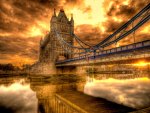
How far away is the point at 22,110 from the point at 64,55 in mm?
35239

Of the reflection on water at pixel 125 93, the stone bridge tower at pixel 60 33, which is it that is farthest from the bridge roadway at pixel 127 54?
the stone bridge tower at pixel 60 33

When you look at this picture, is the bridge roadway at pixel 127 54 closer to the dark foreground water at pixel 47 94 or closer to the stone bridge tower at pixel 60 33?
the dark foreground water at pixel 47 94

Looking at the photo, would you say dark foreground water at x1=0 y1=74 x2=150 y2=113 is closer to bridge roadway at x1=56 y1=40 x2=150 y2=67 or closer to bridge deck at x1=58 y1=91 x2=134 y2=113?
bridge deck at x1=58 y1=91 x2=134 y2=113

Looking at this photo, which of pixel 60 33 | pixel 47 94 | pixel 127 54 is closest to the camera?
pixel 127 54

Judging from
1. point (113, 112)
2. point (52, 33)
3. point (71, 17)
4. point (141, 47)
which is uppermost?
point (71, 17)

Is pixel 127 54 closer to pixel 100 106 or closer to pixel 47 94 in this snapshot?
pixel 100 106

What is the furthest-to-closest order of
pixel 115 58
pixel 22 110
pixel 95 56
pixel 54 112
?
1. pixel 95 56
2. pixel 115 58
3. pixel 22 110
4. pixel 54 112

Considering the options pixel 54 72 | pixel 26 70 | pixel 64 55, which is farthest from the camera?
pixel 64 55

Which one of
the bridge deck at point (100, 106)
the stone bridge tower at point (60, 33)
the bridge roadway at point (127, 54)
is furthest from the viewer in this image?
the stone bridge tower at point (60, 33)

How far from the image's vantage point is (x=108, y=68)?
80438 millimetres

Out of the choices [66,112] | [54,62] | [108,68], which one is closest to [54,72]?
[54,62]

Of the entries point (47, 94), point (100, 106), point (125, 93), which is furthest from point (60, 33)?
point (100, 106)

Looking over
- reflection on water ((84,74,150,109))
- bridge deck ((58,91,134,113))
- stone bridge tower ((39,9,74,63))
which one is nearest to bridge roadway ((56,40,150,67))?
reflection on water ((84,74,150,109))

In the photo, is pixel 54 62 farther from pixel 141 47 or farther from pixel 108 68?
pixel 108 68
